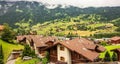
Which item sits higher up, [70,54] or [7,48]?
[70,54]

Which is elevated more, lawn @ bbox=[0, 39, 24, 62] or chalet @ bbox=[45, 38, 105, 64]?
chalet @ bbox=[45, 38, 105, 64]

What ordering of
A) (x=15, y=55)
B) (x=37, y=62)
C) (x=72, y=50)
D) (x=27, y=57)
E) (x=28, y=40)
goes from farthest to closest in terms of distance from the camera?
(x=28, y=40) → (x=15, y=55) → (x=27, y=57) → (x=37, y=62) → (x=72, y=50)

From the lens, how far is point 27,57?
255 feet

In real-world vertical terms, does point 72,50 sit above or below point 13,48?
above

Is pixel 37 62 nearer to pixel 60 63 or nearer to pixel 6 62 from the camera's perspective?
pixel 60 63

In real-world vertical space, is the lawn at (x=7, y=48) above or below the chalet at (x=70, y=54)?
below

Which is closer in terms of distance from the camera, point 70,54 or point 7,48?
point 70,54

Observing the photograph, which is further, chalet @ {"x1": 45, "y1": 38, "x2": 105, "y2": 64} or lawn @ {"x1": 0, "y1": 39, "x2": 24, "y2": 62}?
lawn @ {"x1": 0, "y1": 39, "x2": 24, "y2": 62}

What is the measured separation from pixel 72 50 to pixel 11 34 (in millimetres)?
47851

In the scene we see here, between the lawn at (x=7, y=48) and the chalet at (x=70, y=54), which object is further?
the lawn at (x=7, y=48)

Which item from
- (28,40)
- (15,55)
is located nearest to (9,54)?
(15,55)

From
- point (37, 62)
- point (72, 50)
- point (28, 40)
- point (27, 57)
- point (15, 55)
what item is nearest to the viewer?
point (72, 50)

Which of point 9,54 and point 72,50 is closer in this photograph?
point 72,50

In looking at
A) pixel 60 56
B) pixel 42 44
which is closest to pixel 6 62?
pixel 42 44
